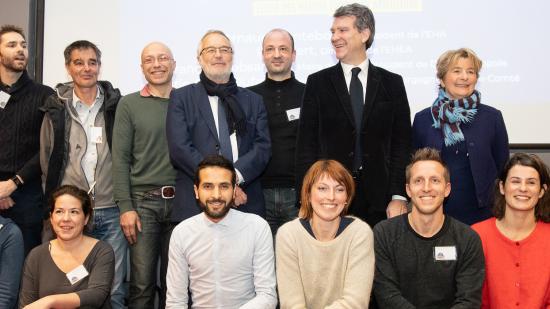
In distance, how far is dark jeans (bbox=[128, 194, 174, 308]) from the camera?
11.9ft

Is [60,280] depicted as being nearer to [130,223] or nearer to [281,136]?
[130,223]

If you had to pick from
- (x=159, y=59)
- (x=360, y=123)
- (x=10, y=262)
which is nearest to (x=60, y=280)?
(x=10, y=262)

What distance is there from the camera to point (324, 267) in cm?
309

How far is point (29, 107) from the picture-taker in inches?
157

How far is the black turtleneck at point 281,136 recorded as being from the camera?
12.3 ft

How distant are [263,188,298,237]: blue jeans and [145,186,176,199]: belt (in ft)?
1.84

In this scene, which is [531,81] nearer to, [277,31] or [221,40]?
[277,31]

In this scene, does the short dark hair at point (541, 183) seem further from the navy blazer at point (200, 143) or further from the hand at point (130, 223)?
the hand at point (130, 223)

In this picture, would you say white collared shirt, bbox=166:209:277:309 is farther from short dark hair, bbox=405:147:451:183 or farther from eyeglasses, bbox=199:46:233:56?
eyeglasses, bbox=199:46:233:56

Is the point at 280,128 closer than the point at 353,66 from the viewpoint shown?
No

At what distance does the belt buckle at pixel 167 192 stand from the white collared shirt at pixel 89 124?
0.48m

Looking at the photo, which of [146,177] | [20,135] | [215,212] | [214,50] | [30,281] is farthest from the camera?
[20,135]

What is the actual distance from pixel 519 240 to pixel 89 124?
255 centimetres

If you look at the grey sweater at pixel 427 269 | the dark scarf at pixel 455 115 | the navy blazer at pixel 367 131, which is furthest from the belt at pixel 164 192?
the dark scarf at pixel 455 115
